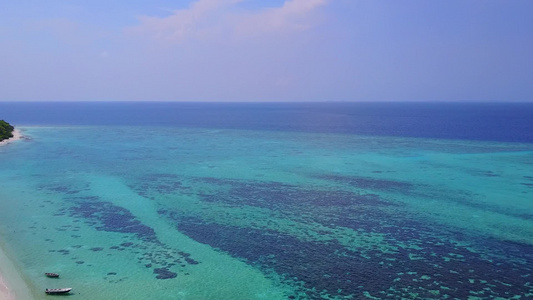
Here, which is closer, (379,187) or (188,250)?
(188,250)

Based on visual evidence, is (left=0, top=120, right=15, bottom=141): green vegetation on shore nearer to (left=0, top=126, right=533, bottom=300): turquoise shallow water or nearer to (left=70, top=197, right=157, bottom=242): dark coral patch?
(left=0, top=126, right=533, bottom=300): turquoise shallow water

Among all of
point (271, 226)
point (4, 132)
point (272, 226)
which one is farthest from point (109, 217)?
point (4, 132)

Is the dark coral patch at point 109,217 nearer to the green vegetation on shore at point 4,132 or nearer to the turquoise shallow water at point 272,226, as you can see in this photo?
the turquoise shallow water at point 272,226

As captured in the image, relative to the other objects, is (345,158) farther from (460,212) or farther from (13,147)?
(13,147)

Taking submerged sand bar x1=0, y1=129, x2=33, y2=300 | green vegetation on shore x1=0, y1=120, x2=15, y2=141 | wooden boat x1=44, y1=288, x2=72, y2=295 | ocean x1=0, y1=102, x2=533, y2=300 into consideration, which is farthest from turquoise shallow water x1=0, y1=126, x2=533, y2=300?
green vegetation on shore x1=0, y1=120, x2=15, y2=141

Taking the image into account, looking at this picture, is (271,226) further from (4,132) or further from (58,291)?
(4,132)

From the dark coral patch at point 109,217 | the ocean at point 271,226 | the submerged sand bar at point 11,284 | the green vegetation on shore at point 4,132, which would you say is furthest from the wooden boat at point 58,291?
the green vegetation on shore at point 4,132

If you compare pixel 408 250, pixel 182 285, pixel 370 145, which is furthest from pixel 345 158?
pixel 182 285
